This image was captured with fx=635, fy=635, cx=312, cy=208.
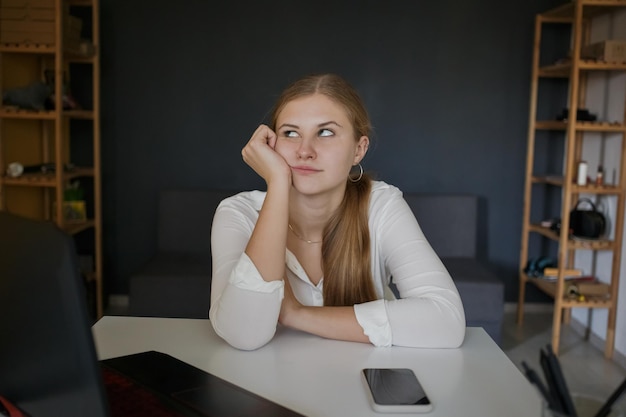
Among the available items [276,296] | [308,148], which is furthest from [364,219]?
[276,296]

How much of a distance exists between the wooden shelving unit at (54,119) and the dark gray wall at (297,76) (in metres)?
0.13

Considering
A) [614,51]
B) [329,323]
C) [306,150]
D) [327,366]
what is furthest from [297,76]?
[327,366]

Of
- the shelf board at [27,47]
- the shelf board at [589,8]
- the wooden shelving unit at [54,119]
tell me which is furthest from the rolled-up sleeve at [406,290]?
the shelf board at [27,47]

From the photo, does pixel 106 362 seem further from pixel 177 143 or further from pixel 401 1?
pixel 401 1

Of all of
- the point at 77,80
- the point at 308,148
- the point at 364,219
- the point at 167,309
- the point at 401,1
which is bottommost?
the point at 167,309

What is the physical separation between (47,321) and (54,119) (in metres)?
2.77

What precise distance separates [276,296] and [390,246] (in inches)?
16.4

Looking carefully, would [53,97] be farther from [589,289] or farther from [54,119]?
[589,289]

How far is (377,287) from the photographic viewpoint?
159 cm

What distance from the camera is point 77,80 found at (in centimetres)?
360

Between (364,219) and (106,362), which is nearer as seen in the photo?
(106,362)

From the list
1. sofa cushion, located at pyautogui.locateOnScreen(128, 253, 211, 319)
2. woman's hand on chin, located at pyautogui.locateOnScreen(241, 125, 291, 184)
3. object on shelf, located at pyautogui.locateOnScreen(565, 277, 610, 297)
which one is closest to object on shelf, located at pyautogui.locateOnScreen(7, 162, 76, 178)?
sofa cushion, located at pyautogui.locateOnScreen(128, 253, 211, 319)

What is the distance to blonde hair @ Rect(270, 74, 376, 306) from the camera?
150cm

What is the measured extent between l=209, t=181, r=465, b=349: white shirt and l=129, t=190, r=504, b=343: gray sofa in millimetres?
1455
